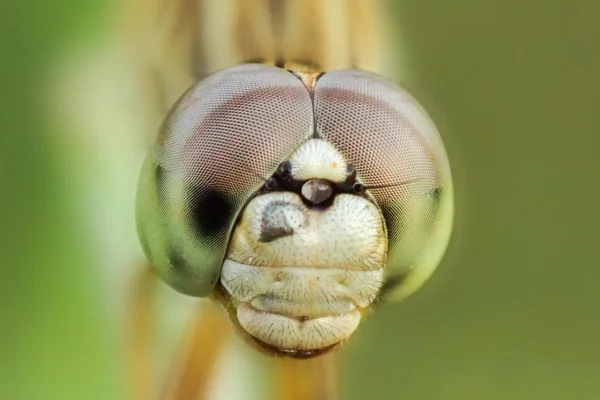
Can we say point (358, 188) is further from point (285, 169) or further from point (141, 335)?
point (141, 335)

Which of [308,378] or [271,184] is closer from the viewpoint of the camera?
[271,184]

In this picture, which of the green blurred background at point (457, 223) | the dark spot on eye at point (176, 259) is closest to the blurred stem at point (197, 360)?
the green blurred background at point (457, 223)

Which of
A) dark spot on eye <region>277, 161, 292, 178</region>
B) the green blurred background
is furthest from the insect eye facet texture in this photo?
the green blurred background

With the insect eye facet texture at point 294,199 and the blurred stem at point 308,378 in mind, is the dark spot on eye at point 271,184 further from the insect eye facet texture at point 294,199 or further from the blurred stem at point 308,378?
the blurred stem at point 308,378

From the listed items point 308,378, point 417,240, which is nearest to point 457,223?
point 308,378

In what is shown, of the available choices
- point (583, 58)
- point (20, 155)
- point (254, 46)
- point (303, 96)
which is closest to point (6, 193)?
point (20, 155)
